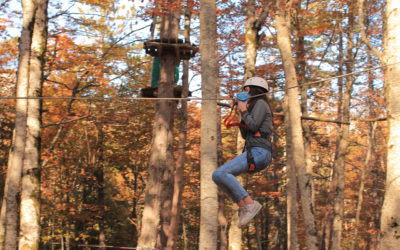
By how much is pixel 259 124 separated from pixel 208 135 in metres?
1.40

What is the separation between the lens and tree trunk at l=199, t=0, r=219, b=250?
5.14 metres

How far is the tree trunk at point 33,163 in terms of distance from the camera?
715 cm

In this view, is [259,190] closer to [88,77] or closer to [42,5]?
[88,77]

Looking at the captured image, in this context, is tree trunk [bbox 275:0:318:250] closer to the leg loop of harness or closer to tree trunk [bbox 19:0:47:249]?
the leg loop of harness

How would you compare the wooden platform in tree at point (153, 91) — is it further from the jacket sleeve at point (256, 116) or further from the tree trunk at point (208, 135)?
the jacket sleeve at point (256, 116)

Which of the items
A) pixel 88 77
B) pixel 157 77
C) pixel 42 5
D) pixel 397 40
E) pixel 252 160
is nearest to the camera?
pixel 252 160

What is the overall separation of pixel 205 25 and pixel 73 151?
574 inches

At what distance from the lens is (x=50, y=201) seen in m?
18.9

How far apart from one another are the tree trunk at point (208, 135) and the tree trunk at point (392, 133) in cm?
204

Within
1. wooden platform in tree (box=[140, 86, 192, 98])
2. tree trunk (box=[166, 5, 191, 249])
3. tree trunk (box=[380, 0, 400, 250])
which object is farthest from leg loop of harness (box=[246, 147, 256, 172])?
tree trunk (box=[166, 5, 191, 249])

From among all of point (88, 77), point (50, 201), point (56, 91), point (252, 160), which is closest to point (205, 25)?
point (252, 160)

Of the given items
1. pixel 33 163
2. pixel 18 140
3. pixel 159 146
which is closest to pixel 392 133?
pixel 159 146

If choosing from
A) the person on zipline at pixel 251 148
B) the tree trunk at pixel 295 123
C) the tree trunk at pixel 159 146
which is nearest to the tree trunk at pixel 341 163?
the tree trunk at pixel 295 123

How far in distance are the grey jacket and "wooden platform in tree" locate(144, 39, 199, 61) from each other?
5.80m
